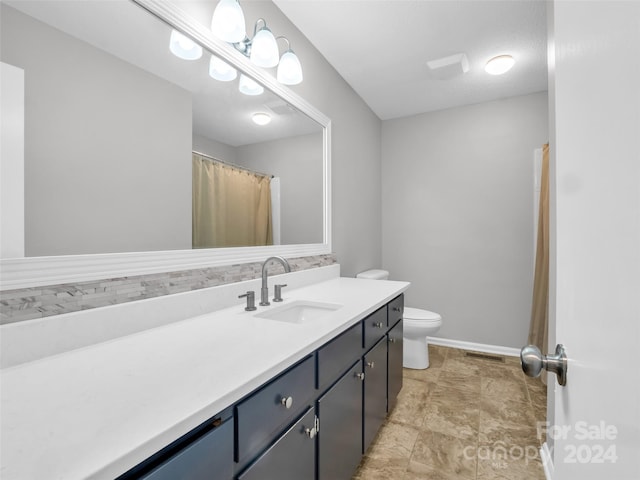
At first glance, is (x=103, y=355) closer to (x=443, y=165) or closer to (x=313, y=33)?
(x=313, y=33)

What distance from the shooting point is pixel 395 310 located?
185 centimetres

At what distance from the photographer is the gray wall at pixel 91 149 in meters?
0.83

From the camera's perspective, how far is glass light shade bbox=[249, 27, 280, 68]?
1.51m

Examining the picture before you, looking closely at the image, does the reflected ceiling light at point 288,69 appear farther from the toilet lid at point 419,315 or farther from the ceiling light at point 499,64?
the toilet lid at point 419,315

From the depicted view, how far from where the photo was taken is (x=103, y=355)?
0.83 m

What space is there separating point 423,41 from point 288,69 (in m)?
1.08

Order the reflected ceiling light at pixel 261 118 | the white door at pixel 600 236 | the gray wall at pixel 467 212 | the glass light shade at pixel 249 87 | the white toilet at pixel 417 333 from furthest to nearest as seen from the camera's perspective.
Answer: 1. the gray wall at pixel 467 212
2. the white toilet at pixel 417 333
3. the reflected ceiling light at pixel 261 118
4. the glass light shade at pixel 249 87
5. the white door at pixel 600 236

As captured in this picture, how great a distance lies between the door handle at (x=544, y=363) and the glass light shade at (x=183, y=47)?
5.01ft

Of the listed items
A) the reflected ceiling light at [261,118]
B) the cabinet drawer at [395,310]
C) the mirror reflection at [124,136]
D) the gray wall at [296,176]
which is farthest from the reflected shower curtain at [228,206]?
the cabinet drawer at [395,310]

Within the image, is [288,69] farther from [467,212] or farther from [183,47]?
[467,212]

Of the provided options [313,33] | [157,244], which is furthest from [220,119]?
[313,33]

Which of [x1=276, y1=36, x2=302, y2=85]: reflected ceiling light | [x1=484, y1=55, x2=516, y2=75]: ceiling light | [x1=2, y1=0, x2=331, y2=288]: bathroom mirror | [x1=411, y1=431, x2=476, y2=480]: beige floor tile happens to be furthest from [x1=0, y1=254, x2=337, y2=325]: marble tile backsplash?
[x1=484, y1=55, x2=516, y2=75]: ceiling light

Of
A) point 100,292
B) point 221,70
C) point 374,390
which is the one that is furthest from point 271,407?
point 221,70

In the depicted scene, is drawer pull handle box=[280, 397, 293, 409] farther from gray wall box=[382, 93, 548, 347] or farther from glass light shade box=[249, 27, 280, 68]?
gray wall box=[382, 93, 548, 347]
